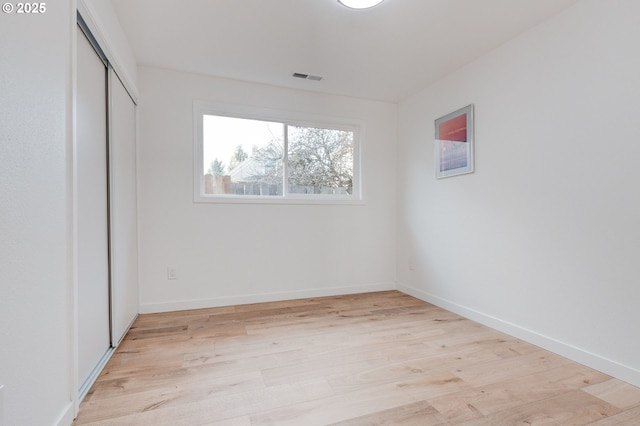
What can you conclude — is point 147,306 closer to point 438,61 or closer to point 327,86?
point 327,86

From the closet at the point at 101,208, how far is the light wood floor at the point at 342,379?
21cm

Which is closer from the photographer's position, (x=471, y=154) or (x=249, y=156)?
(x=471, y=154)

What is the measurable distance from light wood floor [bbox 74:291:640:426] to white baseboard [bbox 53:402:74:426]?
0.30 feet

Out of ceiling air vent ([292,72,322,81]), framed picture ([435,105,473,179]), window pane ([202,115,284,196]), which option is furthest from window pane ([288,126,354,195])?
framed picture ([435,105,473,179])

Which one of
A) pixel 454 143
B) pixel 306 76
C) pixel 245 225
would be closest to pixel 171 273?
pixel 245 225

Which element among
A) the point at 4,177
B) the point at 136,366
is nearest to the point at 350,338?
the point at 136,366

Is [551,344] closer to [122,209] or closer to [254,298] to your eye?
[254,298]

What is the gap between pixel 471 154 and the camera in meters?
2.88

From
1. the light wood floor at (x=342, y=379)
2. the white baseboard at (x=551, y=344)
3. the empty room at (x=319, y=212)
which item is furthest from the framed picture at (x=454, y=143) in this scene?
the light wood floor at (x=342, y=379)

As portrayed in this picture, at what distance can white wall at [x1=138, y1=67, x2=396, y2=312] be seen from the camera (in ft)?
9.91

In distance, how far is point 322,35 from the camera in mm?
2467

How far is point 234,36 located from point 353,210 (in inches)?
88.3

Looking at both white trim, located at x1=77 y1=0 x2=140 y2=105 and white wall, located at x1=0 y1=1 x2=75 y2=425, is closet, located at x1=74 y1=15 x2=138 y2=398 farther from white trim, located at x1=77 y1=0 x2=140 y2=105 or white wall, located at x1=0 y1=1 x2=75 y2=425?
white wall, located at x1=0 y1=1 x2=75 y2=425

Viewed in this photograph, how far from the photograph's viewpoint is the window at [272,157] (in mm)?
3254
